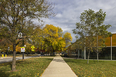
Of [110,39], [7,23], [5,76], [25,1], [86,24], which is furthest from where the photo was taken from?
[110,39]

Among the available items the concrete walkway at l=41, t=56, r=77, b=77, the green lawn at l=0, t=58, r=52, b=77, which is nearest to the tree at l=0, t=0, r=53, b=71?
the green lawn at l=0, t=58, r=52, b=77

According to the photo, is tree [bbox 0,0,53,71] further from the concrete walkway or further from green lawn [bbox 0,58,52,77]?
the concrete walkway

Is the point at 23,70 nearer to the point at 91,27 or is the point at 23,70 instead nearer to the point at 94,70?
the point at 94,70

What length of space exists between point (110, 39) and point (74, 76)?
17.8 metres

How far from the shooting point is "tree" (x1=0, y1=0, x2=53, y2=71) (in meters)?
7.98

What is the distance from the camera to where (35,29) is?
932 centimetres

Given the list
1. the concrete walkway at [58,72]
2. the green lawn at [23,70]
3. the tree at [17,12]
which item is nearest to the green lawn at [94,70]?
the concrete walkway at [58,72]

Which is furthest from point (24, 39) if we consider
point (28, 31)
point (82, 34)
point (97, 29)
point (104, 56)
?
point (104, 56)

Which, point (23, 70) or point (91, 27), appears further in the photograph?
point (91, 27)

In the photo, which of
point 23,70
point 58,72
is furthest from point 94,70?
point 23,70

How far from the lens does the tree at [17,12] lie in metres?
7.98

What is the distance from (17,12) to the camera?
8.79 meters

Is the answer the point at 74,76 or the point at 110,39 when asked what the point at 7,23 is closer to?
the point at 74,76

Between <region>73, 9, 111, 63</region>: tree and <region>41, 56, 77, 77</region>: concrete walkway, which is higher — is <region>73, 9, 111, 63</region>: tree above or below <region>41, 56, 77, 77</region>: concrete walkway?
above
